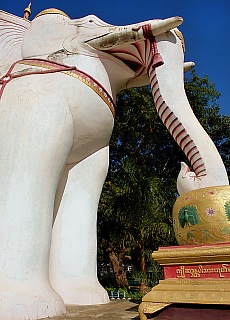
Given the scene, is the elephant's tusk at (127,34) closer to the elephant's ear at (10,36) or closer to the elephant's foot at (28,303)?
the elephant's ear at (10,36)

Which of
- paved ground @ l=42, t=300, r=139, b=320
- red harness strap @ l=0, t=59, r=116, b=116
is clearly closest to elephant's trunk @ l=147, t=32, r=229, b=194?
red harness strap @ l=0, t=59, r=116, b=116

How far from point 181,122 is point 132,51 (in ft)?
4.04

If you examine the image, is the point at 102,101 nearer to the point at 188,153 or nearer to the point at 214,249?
the point at 188,153

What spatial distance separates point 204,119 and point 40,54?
8.51 metres

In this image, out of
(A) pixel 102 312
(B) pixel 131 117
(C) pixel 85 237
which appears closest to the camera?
(A) pixel 102 312

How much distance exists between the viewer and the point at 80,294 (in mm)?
4246

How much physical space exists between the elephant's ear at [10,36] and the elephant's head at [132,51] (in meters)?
0.01

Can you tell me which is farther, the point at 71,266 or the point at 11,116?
the point at 71,266

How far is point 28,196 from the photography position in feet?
11.8

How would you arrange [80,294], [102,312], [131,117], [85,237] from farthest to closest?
[131,117] → [85,237] → [80,294] → [102,312]

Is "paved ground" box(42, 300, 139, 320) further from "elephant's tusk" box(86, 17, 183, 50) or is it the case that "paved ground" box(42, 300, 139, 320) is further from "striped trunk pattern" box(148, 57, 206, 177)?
"elephant's tusk" box(86, 17, 183, 50)

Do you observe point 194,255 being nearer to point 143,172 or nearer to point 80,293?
point 80,293

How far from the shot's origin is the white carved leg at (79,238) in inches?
170

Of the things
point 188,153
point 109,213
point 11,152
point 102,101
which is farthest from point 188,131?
point 109,213
